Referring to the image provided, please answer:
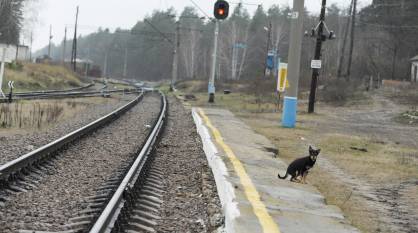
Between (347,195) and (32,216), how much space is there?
4.77 m

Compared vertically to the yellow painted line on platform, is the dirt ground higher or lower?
lower

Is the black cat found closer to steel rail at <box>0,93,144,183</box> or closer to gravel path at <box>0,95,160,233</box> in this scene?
gravel path at <box>0,95,160,233</box>

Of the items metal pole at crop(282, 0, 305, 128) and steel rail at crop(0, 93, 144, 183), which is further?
metal pole at crop(282, 0, 305, 128)

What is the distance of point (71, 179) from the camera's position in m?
9.20

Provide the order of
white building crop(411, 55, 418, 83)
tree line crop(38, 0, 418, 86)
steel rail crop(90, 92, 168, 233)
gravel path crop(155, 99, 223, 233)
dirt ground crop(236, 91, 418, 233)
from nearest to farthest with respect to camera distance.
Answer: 1. steel rail crop(90, 92, 168, 233)
2. gravel path crop(155, 99, 223, 233)
3. dirt ground crop(236, 91, 418, 233)
4. white building crop(411, 55, 418, 83)
5. tree line crop(38, 0, 418, 86)

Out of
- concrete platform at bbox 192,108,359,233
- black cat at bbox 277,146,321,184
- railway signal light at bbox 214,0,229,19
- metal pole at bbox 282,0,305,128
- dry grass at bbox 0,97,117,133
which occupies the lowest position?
dry grass at bbox 0,97,117,133

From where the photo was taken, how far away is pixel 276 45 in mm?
85500

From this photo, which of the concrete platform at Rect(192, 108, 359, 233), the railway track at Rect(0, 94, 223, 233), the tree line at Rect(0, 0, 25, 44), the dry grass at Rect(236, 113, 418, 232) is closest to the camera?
the concrete platform at Rect(192, 108, 359, 233)

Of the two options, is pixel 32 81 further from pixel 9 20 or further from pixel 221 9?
pixel 9 20

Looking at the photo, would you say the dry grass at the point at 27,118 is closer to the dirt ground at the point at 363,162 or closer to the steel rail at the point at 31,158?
the steel rail at the point at 31,158

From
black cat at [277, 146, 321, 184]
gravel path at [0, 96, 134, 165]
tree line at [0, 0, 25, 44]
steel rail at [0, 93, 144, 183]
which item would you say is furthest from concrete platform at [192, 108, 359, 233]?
tree line at [0, 0, 25, 44]

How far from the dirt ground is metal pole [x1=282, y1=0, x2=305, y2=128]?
0.57m

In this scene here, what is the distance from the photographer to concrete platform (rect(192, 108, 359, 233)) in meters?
6.20

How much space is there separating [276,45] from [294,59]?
6638 centimetres
